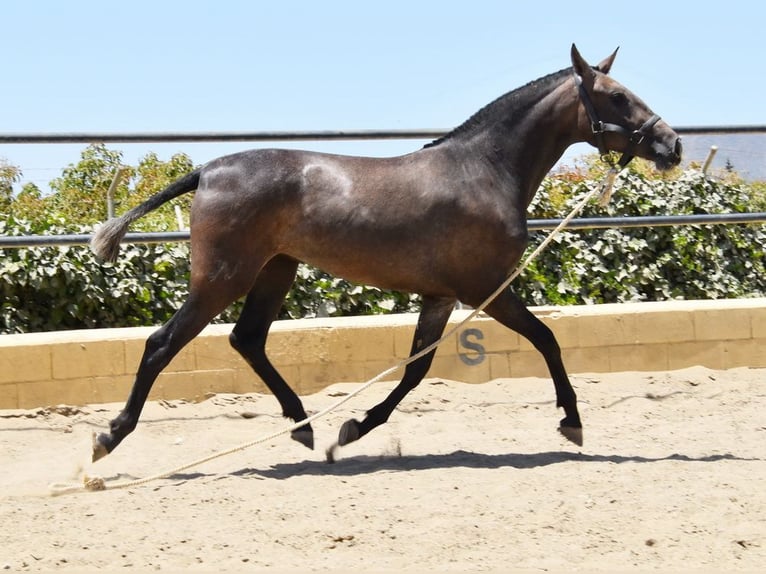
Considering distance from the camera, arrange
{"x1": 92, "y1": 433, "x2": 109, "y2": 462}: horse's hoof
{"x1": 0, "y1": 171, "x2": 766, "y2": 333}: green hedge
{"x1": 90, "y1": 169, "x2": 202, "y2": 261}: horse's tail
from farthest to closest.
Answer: {"x1": 0, "y1": 171, "x2": 766, "y2": 333}: green hedge → {"x1": 90, "y1": 169, "x2": 202, "y2": 261}: horse's tail → {"x1": 92, "y1": 433, "x2": 109, "y2": 462}: horse's hoof

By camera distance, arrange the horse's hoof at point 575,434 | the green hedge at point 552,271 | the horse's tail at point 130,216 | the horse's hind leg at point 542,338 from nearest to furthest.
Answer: the horse's tail at point 130,216 → the horse's hind leg at point 542,338 → the horse's hoof at point 575,434 → the green hedge at point 552,271

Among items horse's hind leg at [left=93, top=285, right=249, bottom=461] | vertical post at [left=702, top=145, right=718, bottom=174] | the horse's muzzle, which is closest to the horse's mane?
the horse's muzzle

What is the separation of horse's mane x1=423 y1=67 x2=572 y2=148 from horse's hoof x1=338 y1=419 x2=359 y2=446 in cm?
157

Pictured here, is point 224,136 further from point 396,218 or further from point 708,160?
point 708,160

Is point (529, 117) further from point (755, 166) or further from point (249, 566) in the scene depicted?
point (755, 166)

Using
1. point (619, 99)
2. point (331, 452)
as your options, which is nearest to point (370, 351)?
point (331, 452)

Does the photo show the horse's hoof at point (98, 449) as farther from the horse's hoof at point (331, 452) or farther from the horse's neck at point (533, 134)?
the horse's neck at point (533, 134)

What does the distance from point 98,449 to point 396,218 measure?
1.89 m

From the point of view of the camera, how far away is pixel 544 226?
6.83 meters

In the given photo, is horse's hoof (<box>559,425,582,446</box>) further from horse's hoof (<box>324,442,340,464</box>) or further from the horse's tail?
the horse's tail

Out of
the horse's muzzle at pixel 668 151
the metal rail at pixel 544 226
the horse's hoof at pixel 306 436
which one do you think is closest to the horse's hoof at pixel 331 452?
the horse's hoof at pixel 306 436

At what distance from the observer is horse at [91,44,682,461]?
5086mm

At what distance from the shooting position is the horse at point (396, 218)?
5.09 metres

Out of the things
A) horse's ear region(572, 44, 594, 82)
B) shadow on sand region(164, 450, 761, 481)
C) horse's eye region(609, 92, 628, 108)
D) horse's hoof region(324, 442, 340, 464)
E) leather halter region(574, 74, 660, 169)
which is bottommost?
shadow on sand region(164, 450, 761, 481)
